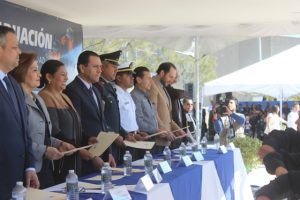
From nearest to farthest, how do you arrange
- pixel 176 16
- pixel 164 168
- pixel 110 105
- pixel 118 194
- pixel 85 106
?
pixel 118 194
pixel 164 168
pixel 85 106
pixel 110 105
pixel 176 16

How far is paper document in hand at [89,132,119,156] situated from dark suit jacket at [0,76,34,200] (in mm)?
612

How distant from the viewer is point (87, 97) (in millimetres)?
3199

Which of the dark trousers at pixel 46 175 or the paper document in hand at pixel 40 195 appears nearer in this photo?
the paper document in hand at pixel 40 195

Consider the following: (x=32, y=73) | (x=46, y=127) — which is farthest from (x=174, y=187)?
(x=32, y=73)

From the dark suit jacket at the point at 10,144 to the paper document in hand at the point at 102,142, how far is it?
2.01 ft

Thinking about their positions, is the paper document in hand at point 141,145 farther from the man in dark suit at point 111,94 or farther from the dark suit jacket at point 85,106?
the dark suit jacket at point 85,106

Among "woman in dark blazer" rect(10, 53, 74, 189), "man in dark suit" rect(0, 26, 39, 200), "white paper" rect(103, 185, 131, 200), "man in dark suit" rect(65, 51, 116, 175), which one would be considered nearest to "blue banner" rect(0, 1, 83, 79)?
"man in dark suit" rect(65, 51, 116, 175)

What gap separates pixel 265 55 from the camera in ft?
99.1

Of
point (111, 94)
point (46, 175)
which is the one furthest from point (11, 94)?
Result: point (111, 94)

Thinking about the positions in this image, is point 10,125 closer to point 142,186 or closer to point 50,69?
point 142,186

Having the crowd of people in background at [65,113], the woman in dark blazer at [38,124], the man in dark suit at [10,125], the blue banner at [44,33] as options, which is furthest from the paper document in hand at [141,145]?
the blue banner at [44,33]

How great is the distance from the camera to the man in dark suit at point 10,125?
7.16ft

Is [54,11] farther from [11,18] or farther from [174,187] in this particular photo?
[174,187]

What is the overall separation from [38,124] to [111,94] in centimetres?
100
